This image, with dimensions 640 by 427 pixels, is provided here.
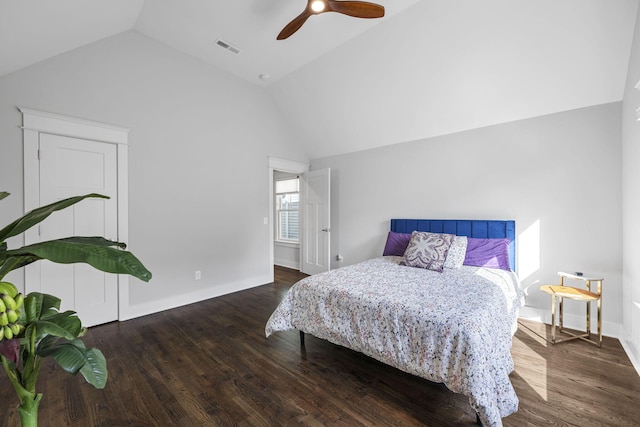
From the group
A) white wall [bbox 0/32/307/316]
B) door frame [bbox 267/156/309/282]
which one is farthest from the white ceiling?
door frame [bbox 267/156/309/282]

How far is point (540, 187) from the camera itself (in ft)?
10.2

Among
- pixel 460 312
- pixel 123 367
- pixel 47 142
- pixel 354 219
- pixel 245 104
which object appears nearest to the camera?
pixel 460 312

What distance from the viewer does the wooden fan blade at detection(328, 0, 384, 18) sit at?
2.09 m

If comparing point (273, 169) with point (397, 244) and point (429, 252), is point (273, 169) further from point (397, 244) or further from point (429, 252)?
point (429, 252)

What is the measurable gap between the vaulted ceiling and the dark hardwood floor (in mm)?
2558

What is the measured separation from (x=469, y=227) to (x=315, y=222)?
2540mm

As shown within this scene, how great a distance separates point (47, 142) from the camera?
274 cm

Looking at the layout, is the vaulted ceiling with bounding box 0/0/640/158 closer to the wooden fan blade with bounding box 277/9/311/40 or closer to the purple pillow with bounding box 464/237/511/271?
the wooden fan blade with bounding box 277/9/311/40

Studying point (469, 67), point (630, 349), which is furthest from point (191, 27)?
point (630, 349)

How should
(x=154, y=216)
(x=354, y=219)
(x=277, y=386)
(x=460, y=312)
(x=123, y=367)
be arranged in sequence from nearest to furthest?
(x=460, y=312), (x=277, y=386), (x=123, y=367), (x=154, y=216), (x=354, y=219)

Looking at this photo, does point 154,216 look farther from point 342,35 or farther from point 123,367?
point 342,35

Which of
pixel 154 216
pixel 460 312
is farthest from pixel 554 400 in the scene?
pixel 154 216

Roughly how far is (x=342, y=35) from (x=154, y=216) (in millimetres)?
3117

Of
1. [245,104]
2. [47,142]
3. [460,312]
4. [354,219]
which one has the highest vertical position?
[245,104]
